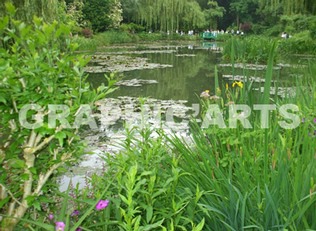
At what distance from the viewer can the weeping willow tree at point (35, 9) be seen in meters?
4.42

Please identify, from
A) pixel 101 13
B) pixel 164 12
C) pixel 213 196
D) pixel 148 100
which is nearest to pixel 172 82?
pixel 148 100

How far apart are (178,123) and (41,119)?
2.94 m

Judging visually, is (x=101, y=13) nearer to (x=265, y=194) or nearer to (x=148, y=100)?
(x=148, y=100)

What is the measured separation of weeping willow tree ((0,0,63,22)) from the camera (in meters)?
4.42

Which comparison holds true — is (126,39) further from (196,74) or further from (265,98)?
(265,98)

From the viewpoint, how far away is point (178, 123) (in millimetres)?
3971

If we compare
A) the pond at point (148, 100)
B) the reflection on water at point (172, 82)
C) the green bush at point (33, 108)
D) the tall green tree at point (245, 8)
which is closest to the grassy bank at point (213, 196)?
the green bush at point (33, 108)

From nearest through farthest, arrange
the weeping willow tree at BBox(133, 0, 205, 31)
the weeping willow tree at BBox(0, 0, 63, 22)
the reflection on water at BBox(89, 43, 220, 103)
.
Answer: the weeping willow tree at BBox(0, 0, 63, 22), the reflection on water at BBox(89, 43, 220, 103), the weeping willow tree at BBox(133, 0, 205, 31)

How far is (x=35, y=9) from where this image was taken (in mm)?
4664

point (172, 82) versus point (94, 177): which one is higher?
point (94, 177)

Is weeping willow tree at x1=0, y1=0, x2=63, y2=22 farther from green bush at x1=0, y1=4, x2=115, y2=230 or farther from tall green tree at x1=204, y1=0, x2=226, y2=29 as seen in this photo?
tall green tree at x1=204, y1=0, x2=226, y2=29

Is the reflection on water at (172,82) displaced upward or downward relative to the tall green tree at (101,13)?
downward

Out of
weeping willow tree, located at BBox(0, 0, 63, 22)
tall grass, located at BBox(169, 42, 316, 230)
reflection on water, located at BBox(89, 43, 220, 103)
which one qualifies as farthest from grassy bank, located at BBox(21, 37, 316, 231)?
weeping willow tree, located at BBox(0, 0, 63, 22)

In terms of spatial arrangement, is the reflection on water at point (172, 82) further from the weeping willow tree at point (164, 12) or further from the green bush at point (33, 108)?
the weeping willow tree at point (164, 12)
